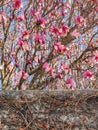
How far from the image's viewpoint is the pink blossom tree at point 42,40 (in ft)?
20.4

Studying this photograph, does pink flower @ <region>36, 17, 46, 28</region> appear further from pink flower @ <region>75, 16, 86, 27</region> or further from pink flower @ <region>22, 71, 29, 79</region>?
pink flower @ <region>22, 71, 29, 79</region>

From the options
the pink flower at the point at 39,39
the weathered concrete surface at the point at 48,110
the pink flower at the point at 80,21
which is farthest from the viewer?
the pink flower at the point at 80,21

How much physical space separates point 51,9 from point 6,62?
1263 mm

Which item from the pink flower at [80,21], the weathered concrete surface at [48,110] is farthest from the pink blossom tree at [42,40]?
the weathered concrete surface at [48,110]

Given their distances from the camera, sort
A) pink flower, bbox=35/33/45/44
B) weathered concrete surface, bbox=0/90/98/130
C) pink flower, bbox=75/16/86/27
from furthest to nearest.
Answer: pink flower, bbox=75/16/86/27 → pink flower, bbox=35/33/45/44 → weathered concrete surface, bbox=0/90/98/130

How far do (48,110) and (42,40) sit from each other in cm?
253

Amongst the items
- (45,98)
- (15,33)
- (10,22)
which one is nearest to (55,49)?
(10,22)

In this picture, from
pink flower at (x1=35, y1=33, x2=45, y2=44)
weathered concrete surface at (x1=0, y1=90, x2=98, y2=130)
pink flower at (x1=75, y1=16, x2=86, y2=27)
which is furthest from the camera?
pink flower at (x1=75, y1=16, x2=86, y2=27)

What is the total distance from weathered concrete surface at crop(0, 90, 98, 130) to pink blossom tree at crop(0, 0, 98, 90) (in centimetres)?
228

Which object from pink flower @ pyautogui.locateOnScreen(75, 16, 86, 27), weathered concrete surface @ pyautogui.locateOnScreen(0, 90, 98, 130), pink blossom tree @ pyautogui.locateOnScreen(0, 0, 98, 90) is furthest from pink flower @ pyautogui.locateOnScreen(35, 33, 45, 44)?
weathered concrete surface @ pyautogui.locateOnScreen(0, 90, 98, 130)

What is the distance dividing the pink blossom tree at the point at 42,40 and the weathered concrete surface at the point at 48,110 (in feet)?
7.48

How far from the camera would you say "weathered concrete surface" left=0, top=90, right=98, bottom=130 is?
3.46m

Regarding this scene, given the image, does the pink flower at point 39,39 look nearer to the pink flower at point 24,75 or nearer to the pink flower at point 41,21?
the pink flower at point 41,21

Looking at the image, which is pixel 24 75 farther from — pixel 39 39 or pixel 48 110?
pixel 48 110
